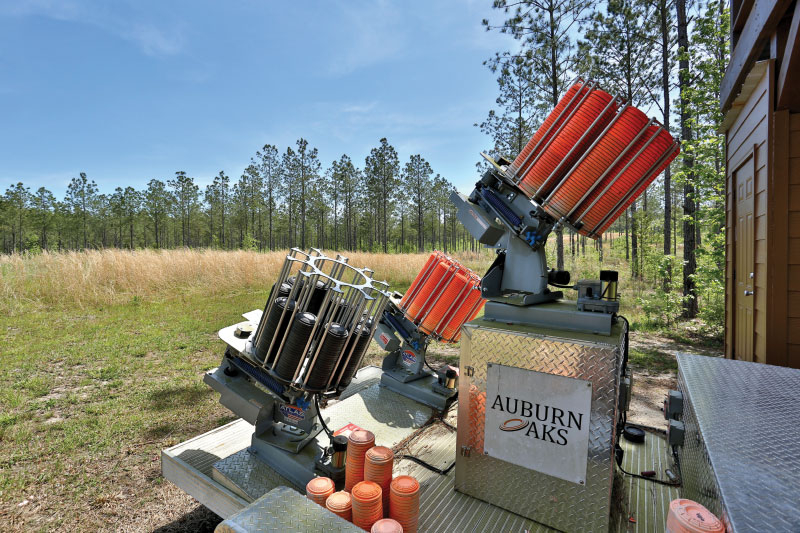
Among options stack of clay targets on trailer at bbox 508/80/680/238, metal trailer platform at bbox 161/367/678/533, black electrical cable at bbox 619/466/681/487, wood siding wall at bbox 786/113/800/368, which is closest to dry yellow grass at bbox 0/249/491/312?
metal trailer platform at bbox 161/367/678/533

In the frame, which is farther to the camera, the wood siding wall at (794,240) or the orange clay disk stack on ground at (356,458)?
the wood siding wall at (794,240)

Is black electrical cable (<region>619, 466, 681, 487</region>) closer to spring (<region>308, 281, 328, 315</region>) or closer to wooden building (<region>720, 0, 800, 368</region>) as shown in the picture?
wooden building (<region>720, 0, 800, 368</region>)

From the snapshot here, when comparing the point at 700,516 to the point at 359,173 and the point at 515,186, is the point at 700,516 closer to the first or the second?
the point at 515,186

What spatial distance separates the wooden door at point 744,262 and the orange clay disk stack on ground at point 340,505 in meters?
3.47

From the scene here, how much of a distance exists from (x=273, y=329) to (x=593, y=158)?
A: 8.19 feet

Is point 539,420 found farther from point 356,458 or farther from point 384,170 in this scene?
point 384,170

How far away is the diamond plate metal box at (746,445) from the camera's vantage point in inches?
38.5

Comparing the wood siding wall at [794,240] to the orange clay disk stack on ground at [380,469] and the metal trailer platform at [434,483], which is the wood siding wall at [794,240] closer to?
the metal trailer platform at [434,483]

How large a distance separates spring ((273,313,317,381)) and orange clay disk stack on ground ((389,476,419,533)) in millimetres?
953

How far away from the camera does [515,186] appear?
2.86 m

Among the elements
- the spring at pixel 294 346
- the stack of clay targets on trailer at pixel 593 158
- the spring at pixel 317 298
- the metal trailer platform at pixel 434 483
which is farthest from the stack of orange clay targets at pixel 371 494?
the stack of clay targets on trailer at pixel 593 158

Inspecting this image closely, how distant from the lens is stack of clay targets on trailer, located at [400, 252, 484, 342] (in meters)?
4.31

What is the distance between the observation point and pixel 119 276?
11.1 metres

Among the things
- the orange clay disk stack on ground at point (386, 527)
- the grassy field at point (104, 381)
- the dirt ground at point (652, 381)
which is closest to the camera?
the orange clay disk stack on ground at point (386, 527)
